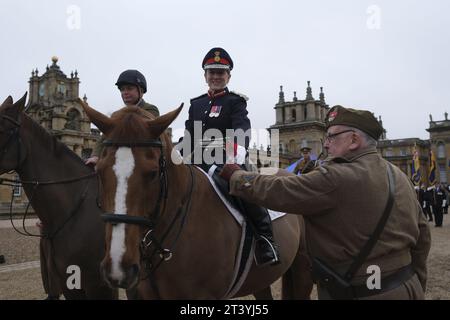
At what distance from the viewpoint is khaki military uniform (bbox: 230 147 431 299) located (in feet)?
8.98

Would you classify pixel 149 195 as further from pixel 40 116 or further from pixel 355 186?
pixel 40 116

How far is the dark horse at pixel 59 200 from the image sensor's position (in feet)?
14.1

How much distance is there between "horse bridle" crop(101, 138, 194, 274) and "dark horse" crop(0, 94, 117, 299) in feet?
5.04

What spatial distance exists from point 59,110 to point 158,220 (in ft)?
212

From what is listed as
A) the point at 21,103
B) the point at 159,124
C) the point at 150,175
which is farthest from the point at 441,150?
the point at 150,175

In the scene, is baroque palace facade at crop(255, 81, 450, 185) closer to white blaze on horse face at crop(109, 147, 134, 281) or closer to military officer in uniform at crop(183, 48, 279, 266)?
military officer in uniform at crop(183, 48, 279, 266)

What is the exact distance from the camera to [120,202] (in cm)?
253

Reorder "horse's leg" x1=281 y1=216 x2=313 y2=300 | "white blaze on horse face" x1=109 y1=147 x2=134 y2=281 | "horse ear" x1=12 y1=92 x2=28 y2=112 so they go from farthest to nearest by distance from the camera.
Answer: "horse's leg" x1=281 y1=216 x2=313 y2=300, "horse ear" x1=12 y1=92 x2=28 y2=112, "white blaze on horse face" x1=109 y1=147 x2=134 y2=281

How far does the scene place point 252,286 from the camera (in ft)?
13.2

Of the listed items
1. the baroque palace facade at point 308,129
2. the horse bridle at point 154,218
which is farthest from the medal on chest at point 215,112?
the baroque palace facade at point 308,129

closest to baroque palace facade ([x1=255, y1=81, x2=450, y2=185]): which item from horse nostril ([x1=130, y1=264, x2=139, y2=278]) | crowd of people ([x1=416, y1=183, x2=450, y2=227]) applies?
crowd of people ([x1=416, y1=183, x2=450, y2=227])

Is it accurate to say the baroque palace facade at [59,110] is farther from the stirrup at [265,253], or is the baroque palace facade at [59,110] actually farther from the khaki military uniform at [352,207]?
the khaki military uniform at [352,207]
